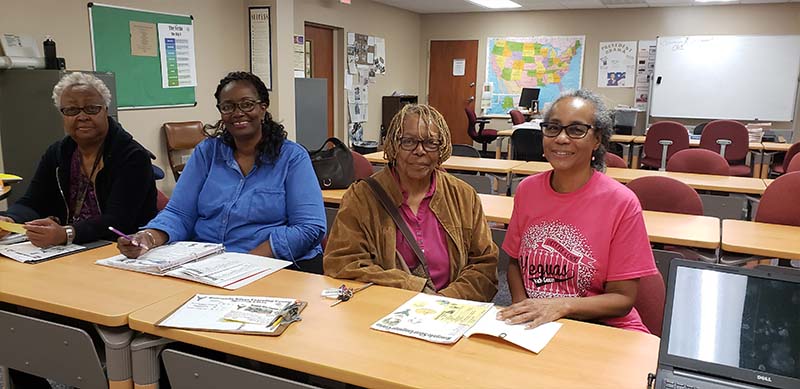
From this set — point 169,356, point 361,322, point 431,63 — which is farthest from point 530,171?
point 431,63


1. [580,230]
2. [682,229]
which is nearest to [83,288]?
[580,230]

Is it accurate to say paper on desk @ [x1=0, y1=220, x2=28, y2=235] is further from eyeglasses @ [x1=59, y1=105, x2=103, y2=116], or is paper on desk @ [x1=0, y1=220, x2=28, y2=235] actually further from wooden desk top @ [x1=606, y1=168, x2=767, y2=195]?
wooden desk top @ [x1=606, y1=168, x2=767, y2=195]

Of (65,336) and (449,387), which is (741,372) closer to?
(449,387)

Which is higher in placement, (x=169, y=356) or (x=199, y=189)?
(x=199, y=189)

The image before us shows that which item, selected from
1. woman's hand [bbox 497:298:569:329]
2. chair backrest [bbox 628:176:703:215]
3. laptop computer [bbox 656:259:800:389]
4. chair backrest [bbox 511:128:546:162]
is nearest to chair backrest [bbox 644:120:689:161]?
chair backrest [bbox 511:128:546:162]

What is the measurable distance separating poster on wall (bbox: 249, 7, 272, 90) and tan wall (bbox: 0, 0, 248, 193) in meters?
0.11

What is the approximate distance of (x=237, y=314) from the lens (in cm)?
144

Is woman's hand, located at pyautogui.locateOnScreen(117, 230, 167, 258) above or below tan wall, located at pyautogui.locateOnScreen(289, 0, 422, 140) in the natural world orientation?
below

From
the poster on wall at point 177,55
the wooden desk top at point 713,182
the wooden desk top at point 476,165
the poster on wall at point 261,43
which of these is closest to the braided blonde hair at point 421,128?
the wooden desk top at point 713,182

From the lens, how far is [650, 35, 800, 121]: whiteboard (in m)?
8.00

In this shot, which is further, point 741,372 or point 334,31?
point 334,31

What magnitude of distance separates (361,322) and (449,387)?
36 centimetres

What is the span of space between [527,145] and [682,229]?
315 centimetres

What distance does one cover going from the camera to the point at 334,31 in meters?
8.02
